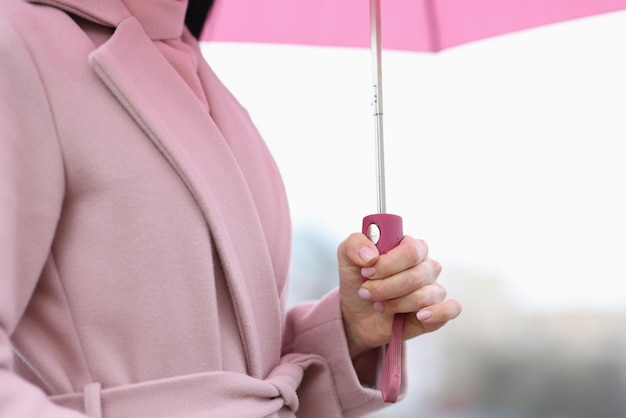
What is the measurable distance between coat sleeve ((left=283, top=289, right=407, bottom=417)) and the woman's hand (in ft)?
0.20

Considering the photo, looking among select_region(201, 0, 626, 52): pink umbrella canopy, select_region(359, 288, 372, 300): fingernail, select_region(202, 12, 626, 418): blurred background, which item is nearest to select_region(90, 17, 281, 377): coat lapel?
select_region(359, 288, 372, 300): fingernail

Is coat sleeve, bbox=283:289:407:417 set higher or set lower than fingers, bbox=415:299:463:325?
lower

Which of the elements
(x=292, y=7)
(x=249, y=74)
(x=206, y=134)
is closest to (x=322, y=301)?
(x=206, y=134)

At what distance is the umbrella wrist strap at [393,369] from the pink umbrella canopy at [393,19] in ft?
1.57

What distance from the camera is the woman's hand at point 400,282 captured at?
94cm

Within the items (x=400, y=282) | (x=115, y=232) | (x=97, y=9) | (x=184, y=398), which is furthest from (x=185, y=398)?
(x=97, y=9)

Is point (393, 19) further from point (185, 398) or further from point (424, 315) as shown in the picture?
point (185, 398)

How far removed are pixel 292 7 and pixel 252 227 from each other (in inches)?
18.6

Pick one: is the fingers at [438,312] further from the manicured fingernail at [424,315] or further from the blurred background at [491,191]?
the blurred background at [491,191]

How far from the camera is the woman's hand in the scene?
944 mm

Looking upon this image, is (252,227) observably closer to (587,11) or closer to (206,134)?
(206,134)

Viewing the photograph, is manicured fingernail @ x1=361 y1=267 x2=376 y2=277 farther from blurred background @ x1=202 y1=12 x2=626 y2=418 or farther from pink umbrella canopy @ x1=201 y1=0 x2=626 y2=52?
blurred background @ x1=202 y1=12 x2=626 y2=418

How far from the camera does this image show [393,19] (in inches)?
49.6

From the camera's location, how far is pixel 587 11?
1161 mm
